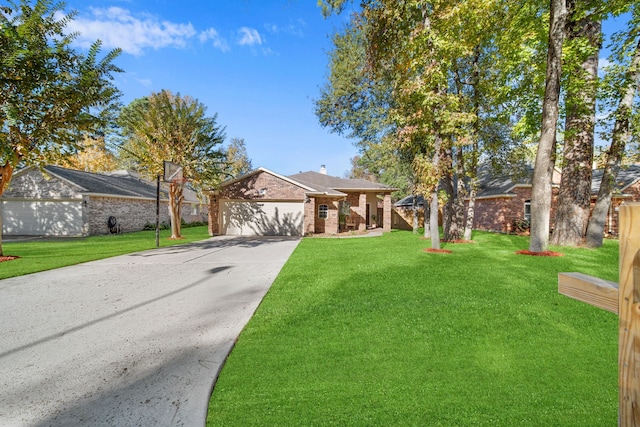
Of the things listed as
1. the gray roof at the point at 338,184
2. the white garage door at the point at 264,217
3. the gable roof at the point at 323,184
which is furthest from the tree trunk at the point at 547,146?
the gray roof at the point at 338,184

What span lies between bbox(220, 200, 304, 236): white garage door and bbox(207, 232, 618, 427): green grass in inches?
486

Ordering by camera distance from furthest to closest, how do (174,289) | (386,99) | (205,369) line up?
(386,99) < (174,289) < (205,369)

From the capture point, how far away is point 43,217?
1744 centimetres

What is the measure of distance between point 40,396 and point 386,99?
17.9 meters

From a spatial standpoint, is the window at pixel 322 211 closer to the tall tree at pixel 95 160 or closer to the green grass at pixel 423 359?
the green grass at pixel 423 359

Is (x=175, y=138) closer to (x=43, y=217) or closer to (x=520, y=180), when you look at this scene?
(x=43, y=217)

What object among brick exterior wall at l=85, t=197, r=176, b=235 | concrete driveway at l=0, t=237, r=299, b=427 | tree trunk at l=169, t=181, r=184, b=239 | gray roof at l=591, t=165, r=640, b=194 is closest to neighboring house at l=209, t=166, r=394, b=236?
tree trunk at l=169, t=181, r=184, b=239

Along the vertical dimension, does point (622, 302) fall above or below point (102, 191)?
below

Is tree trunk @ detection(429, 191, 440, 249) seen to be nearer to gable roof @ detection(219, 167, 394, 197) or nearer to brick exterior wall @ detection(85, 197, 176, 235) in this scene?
gable roof @ detection(219, 167, 394, 197)

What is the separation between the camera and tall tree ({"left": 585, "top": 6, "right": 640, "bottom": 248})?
867cm

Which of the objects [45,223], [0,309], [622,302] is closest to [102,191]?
[45,223]

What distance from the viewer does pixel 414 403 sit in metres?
2.43

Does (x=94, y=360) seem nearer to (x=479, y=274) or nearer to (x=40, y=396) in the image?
(x=40, y=396)

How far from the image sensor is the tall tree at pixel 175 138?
14.3 meters
